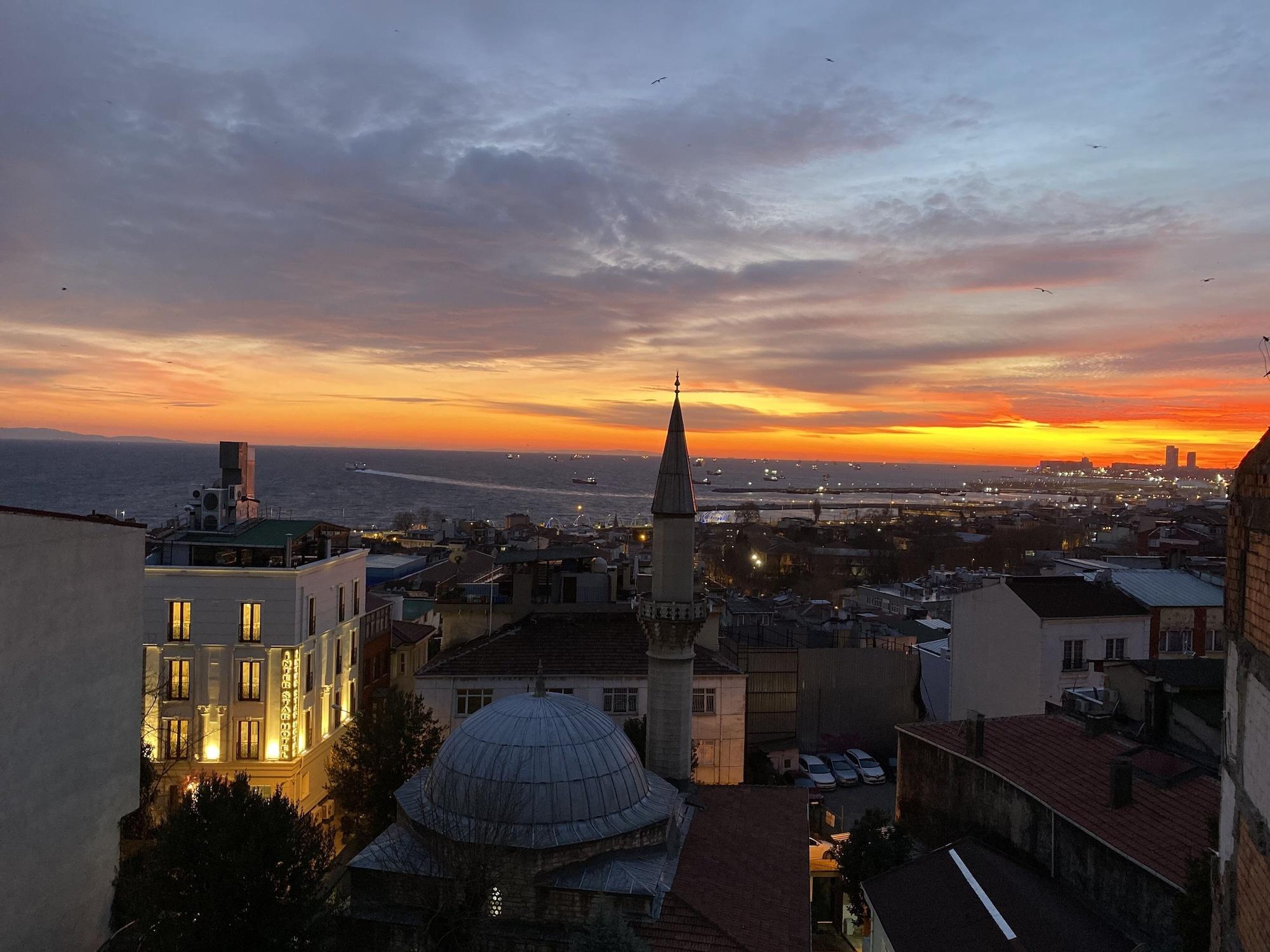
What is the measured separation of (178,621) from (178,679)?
5.84 feet

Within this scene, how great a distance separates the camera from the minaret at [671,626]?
72.7 ft

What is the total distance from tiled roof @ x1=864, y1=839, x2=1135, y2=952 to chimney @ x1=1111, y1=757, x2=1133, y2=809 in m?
2.10

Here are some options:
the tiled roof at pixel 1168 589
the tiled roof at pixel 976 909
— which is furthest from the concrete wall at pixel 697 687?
the tiled roof at pixel 1168 589

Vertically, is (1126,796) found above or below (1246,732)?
below

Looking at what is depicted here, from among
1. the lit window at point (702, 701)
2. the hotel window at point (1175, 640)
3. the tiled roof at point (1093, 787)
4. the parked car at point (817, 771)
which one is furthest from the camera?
the parked car at point (817, 771)

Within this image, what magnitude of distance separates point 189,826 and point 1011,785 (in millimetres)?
16239

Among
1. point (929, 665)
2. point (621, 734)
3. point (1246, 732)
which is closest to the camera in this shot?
point (1246, 732)

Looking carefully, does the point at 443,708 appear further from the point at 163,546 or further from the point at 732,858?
the point at 732,858

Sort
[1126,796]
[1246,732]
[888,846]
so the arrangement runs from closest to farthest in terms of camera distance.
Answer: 1. [1246,732]
2. [1126,796]
3. [888,846]

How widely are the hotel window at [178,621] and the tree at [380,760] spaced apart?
686 cm

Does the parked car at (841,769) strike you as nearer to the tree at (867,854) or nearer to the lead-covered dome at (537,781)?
the tree at (867,854)

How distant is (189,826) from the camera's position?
48.2ft

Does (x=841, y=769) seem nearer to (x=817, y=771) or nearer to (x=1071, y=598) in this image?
(x=817, y=771)

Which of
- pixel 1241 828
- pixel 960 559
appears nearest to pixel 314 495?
pixel 960 559
